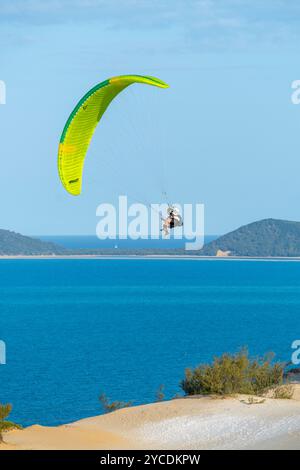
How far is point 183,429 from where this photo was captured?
2606 cm

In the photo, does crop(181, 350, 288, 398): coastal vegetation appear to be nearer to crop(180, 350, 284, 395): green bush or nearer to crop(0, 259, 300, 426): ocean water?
crop(180, 350, 284, 395): green bush

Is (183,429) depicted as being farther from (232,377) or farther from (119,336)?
(119,336)

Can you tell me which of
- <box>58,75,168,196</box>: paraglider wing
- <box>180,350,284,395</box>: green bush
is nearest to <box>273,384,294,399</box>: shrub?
<box>180,350,284,395</box>: green bush

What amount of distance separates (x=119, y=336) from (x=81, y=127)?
56.8 metres

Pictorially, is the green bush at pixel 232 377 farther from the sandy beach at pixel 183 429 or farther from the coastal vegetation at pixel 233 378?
the sandy beach at pixel 183 429

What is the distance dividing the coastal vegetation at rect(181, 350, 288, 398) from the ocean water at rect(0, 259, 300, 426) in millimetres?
12116

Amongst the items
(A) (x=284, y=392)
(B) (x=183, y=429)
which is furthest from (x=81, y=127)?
(B) (x=183, y=429)

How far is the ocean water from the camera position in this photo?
2042 inches

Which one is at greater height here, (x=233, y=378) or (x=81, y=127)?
(x=81, y=127)

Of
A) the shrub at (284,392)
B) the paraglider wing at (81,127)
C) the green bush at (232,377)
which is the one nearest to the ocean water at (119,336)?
the green bush at (232,377)

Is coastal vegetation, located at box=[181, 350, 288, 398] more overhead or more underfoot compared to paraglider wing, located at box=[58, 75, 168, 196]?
more underfoot
